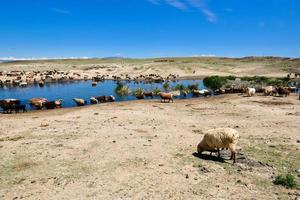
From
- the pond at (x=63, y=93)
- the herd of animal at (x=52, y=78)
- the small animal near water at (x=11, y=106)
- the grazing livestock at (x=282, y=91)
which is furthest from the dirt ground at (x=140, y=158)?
the herd of animal at (x=52, y=78)

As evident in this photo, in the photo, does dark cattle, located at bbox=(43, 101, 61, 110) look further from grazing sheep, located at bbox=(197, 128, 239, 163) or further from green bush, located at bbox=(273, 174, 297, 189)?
green bush, located at bbox=(273, 174, 297, 189)

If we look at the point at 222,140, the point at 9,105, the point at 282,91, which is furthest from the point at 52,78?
the point at 222,140

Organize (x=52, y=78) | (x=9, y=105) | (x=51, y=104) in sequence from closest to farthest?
(x=9, y=105), (x=51, y=104), (x=52, y=78)

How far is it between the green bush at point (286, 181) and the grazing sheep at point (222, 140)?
7.28 feet

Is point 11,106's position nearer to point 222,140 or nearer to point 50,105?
point 50,105

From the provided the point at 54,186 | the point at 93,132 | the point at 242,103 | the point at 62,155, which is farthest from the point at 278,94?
the point at 54,186

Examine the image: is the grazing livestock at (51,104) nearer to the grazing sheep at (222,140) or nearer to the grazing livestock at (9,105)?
the grazing livestock at (9,105)

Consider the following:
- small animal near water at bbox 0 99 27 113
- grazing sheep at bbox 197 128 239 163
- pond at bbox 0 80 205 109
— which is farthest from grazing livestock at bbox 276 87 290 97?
small animal near water at bbox 0 99 27 113

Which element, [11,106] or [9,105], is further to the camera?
[9,105]

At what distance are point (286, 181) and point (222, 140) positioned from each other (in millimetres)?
3049

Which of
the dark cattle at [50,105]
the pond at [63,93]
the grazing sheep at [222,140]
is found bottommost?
the pond at [63,93]

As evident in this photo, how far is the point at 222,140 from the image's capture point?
1317 cm

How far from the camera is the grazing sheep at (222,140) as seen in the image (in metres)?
13.0

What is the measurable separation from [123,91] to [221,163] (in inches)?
1288
